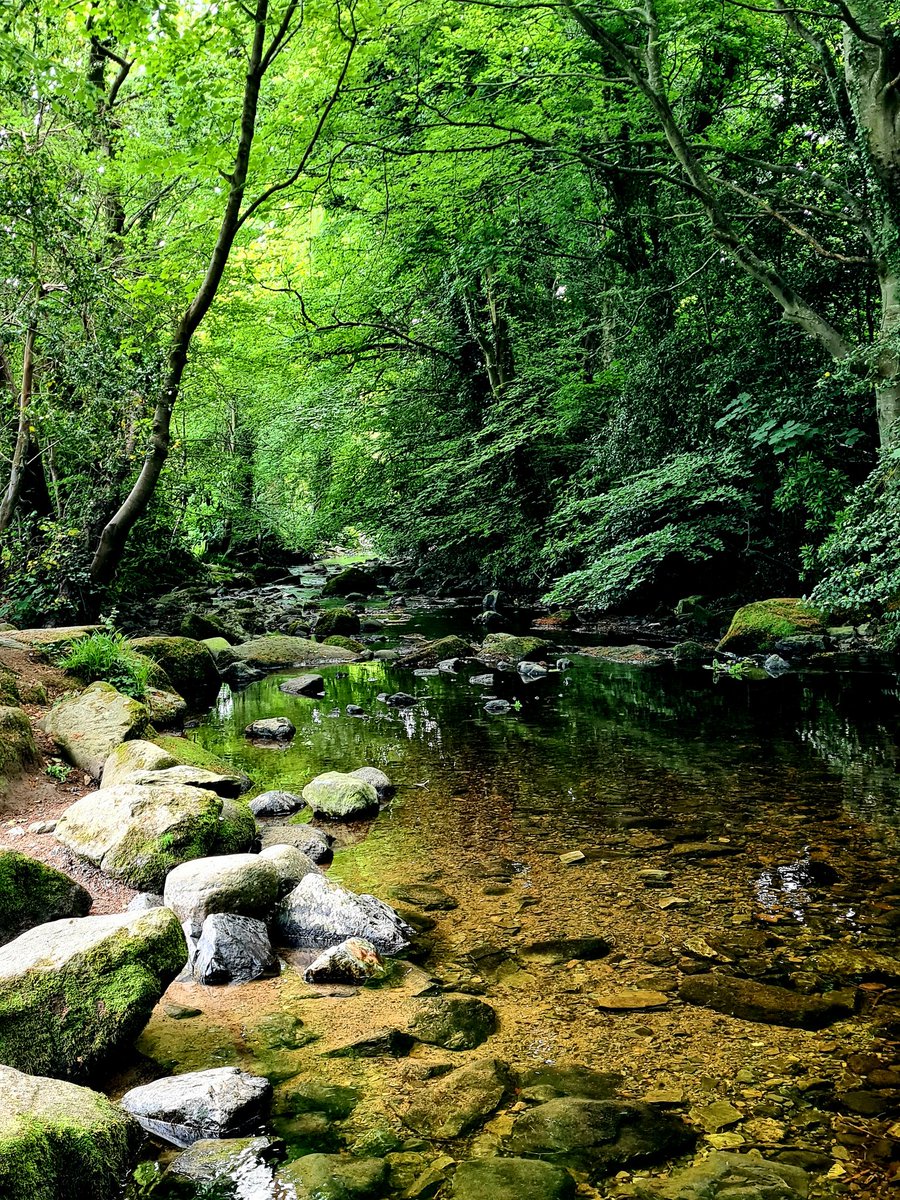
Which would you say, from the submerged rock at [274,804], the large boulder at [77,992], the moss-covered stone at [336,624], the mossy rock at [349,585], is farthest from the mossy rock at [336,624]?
the large boulder at [77,992]

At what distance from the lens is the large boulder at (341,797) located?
595 cm

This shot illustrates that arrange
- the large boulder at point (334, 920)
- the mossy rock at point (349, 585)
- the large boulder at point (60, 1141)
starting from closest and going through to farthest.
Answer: the large boulder at point (60, 1141), the large boulder at point (334, 920), the mossy rock at point (349, 585)

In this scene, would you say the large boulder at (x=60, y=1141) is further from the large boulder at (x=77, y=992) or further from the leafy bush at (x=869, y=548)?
the leafy bush at (x=869, y=548)

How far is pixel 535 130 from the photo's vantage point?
440 inches

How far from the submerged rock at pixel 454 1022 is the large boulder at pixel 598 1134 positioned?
52 centimetres

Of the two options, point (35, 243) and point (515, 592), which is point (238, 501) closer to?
point (515, 592)

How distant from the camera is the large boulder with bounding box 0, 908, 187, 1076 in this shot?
8.95 feet

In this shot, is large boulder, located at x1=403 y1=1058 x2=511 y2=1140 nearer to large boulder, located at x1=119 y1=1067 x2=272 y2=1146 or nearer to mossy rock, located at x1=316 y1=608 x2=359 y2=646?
large boulder, located at x1=119 y1=1067 x2=272 y2=1146

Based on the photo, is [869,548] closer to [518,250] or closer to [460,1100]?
[460,1100]

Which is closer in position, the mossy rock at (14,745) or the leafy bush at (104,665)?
the mossy rock at (14,745)

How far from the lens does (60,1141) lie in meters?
2.12

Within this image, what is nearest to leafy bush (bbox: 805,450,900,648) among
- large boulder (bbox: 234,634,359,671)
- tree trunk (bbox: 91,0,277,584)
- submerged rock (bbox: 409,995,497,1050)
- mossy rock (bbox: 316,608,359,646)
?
submerged rock (bbox: 409,995,497,1050)

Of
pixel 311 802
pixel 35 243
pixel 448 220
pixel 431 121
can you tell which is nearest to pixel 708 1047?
pixel 311 802

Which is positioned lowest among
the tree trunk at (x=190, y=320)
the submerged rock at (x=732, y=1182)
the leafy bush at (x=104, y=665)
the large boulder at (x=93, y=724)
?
the submerged rock at (x=732, y=1182)
